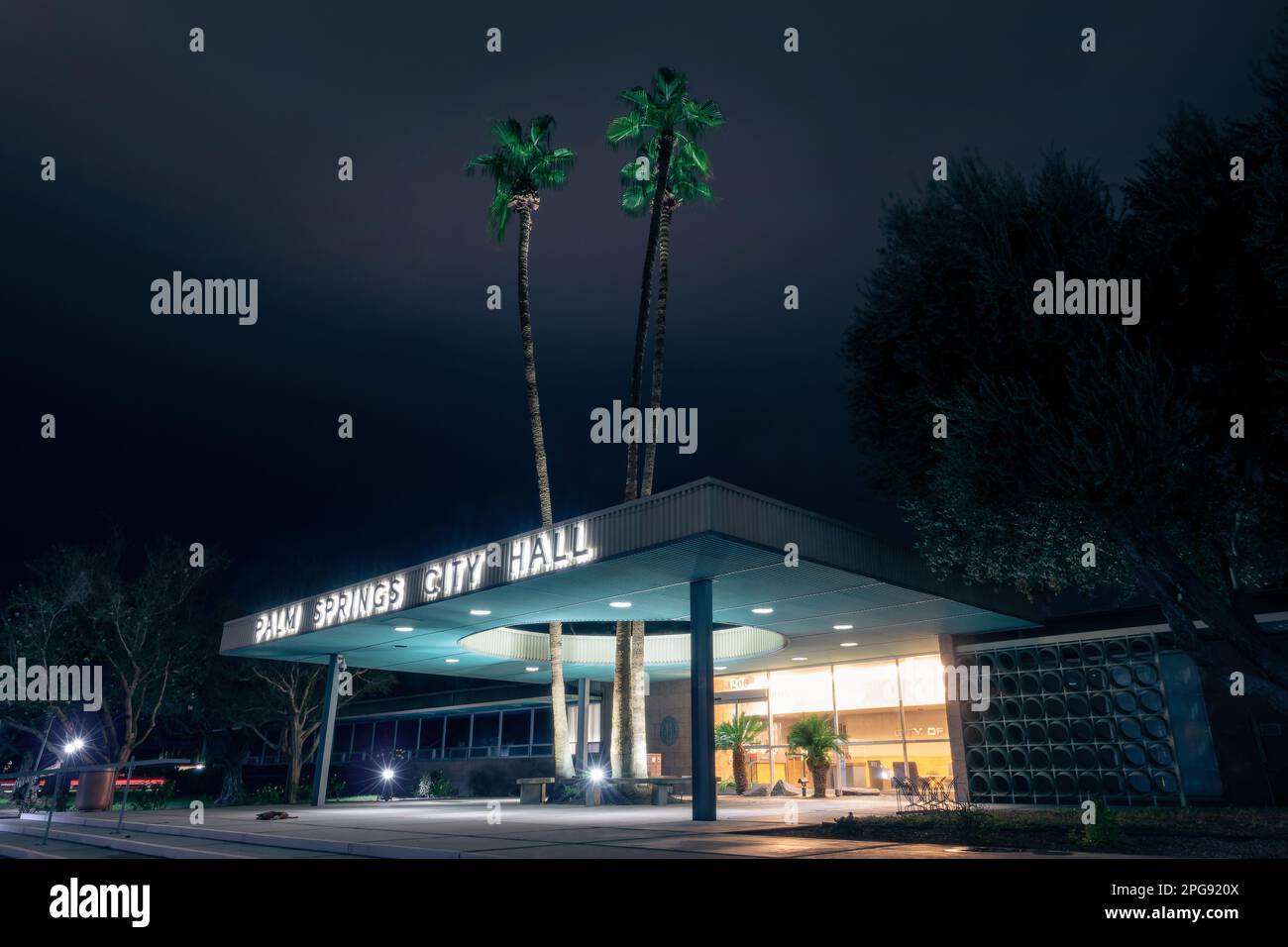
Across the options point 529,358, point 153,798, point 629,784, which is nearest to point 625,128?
point 529,358

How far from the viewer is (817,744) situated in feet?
92.7

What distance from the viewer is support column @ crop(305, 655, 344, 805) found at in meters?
26.5

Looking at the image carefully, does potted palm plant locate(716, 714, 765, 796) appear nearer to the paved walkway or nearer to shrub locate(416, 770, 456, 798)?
shrub locate(416, 770, 456, 798)

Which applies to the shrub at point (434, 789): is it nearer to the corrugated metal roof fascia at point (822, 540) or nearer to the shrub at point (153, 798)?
the shrub at point (153, 798)

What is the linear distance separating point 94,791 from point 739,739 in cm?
2122

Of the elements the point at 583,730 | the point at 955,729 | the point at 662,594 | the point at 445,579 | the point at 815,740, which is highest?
the point at 445,579

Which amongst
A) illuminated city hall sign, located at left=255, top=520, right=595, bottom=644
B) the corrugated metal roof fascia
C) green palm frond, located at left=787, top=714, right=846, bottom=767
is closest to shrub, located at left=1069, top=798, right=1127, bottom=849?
Result: the corrugated metal roof fascia

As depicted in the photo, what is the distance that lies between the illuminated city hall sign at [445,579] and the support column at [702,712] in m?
2.96

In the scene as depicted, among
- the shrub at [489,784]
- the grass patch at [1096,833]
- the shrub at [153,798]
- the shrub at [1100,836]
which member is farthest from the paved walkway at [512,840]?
the shrub at [489,784]

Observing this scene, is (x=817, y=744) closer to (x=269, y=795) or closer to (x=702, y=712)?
(x=702, y=712)

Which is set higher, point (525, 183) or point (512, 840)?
point (525, 183)

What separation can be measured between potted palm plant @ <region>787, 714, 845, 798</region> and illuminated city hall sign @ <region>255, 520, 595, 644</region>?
15048 millimetres

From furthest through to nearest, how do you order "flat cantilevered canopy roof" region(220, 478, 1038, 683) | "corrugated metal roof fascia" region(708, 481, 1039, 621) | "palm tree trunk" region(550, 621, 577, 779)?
"palm tree trunk" region(550, 621, 577, 779) → "flat cantilevered canopy roof" region(220, 478, 1038, 683) → "corrugated metal roof fascia" region(708, 481, 1039, 621)
